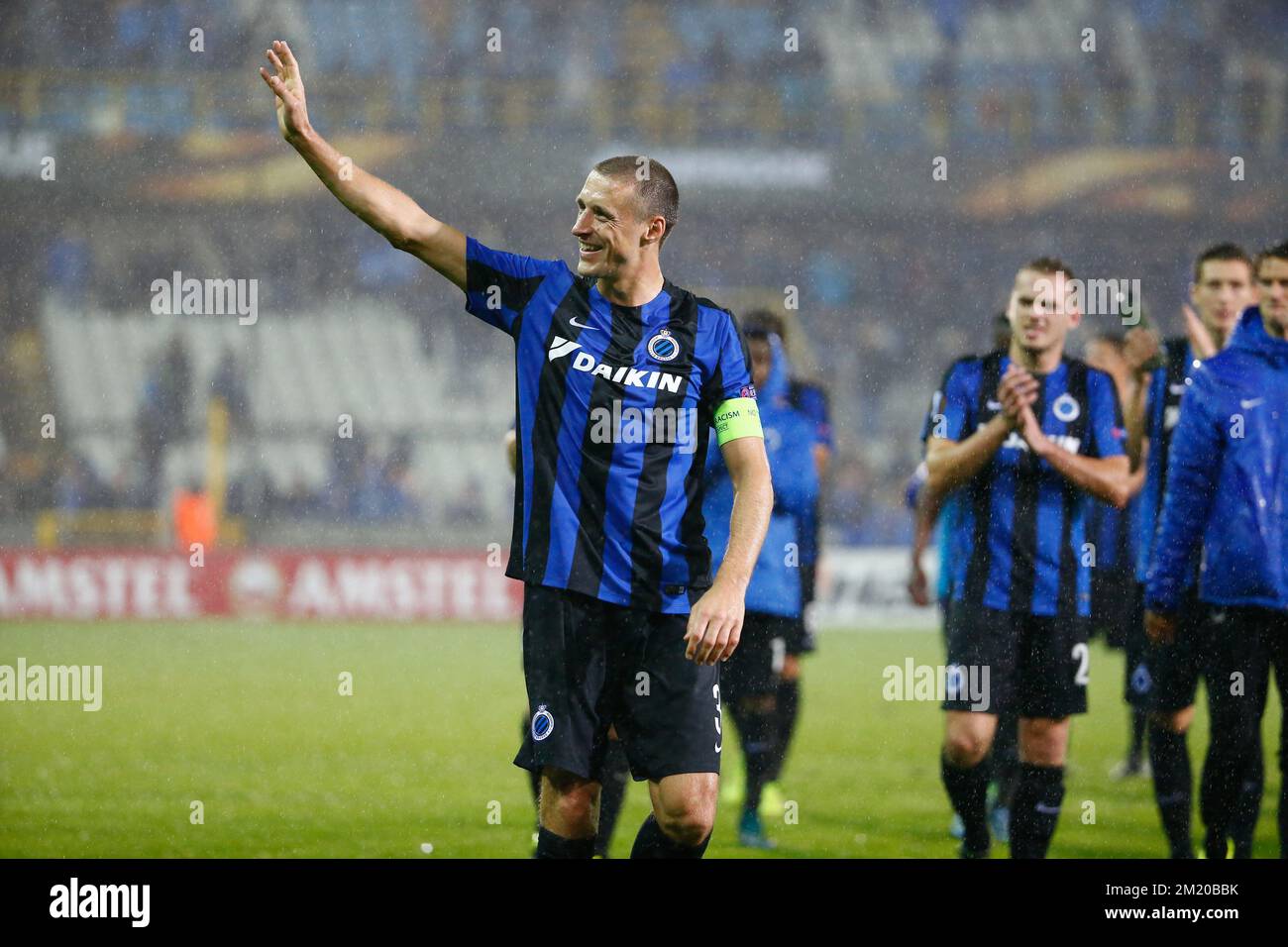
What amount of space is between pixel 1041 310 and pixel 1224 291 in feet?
3.49

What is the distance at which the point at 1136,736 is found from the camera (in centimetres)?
780

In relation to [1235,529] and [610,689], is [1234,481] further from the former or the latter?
[610,689]

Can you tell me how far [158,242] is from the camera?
22.0 m

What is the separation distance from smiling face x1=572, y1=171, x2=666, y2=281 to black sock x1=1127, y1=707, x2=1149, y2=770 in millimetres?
4551

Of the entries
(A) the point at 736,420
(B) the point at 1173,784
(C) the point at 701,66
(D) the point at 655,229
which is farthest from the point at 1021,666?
(C) the point at 701,66

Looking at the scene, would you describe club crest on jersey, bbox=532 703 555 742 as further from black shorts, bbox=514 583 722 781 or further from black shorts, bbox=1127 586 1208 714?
black shorts, bbox=1127 586 1208 714

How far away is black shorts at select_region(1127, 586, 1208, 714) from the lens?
5070 millimetres

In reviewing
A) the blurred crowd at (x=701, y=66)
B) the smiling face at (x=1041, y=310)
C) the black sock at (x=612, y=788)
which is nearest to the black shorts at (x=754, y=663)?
the black sock at (x=612, y=788)

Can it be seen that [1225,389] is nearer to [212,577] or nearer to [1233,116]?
[212,577]

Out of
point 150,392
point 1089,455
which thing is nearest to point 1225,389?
point 1089,455

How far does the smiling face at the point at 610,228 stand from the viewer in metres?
4.03

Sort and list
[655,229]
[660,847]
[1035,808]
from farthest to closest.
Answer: [1035,808]
[655,229]
[660,847]

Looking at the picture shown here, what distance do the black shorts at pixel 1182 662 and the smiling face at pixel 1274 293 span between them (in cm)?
91
